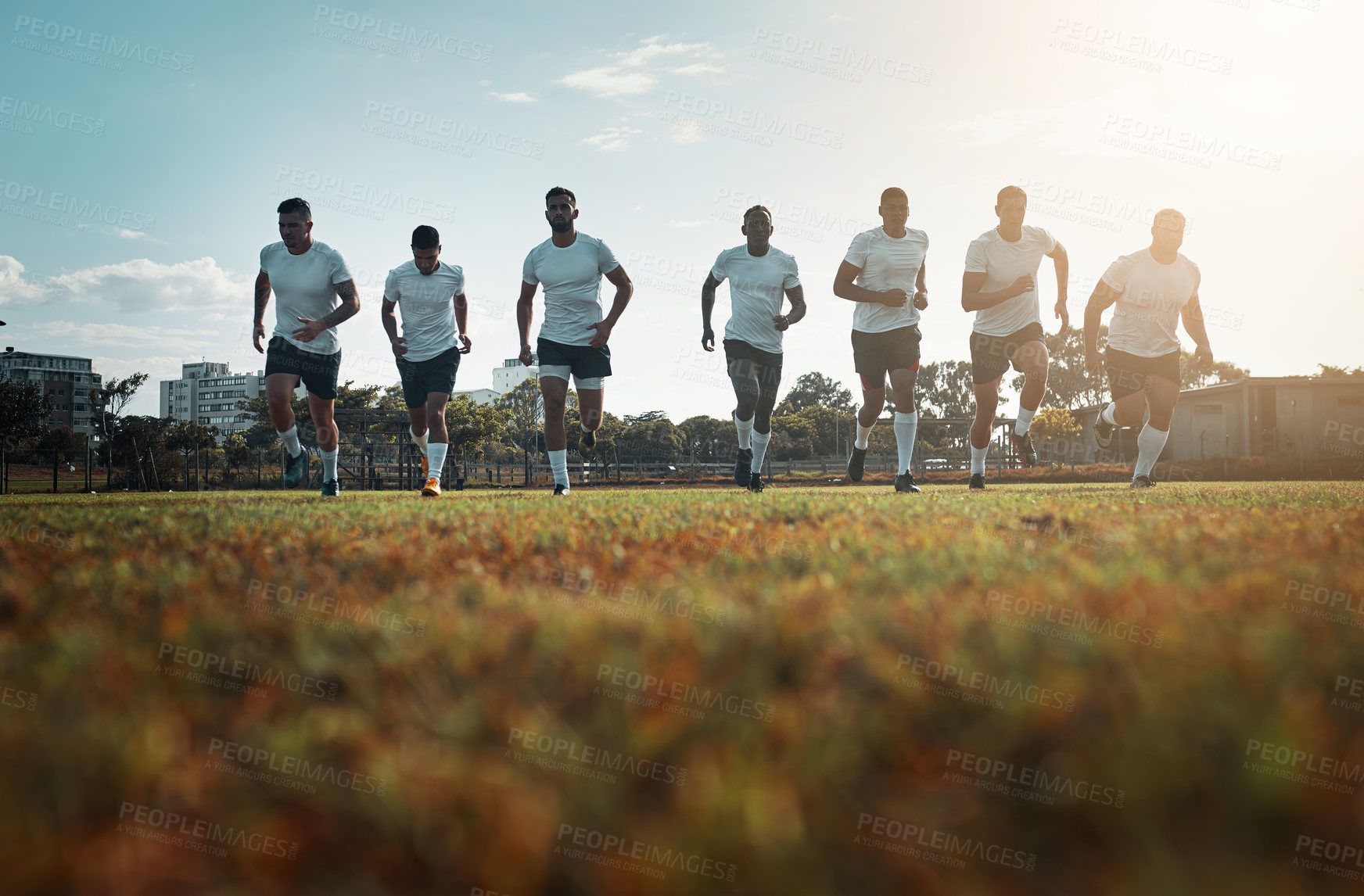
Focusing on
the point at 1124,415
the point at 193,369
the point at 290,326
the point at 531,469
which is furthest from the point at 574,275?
the point at 193,369

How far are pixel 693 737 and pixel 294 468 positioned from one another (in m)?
9.94

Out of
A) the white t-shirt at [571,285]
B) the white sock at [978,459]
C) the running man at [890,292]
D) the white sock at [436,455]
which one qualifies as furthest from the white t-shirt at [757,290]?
the white sock at [436,455]

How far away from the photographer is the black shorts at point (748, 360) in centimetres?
932

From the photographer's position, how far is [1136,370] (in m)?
8.78

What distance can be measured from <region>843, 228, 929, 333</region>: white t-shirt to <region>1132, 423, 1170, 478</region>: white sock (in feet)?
9.99

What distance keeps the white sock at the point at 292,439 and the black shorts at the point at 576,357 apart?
2.95 m

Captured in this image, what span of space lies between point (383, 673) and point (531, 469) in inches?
1482

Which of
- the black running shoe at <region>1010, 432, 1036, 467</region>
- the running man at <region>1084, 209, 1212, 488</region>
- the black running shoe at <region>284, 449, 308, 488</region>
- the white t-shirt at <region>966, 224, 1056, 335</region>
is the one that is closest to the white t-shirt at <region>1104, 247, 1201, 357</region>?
the running man at <region>1084, 209, 1212, 488</region>

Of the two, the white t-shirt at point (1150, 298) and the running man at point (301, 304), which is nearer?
the running man at point (301, 304)

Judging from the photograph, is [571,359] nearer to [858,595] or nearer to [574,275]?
[574,275]

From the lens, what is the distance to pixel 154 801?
849 millimetres

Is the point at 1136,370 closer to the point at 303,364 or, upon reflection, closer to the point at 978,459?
the point at 978,459

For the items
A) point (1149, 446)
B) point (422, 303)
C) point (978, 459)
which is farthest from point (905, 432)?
point (422, 303)

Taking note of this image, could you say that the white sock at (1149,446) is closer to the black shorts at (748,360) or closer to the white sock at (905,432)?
the white sock at (905,432)
